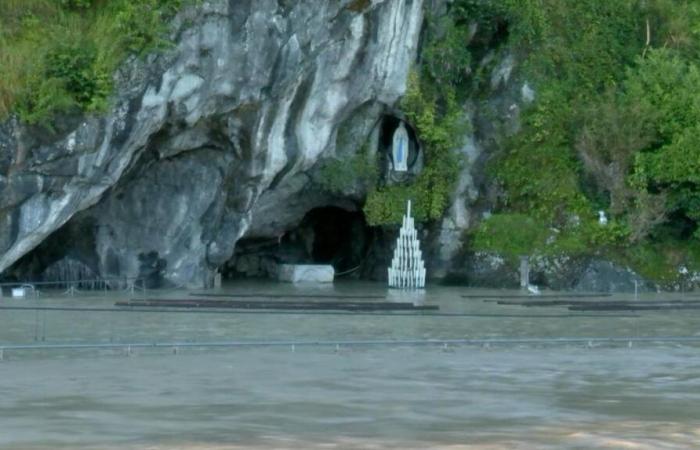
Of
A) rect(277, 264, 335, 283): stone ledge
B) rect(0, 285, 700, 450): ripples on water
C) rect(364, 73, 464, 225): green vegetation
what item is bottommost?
rect(0, 285, 700, 450): ripples on water

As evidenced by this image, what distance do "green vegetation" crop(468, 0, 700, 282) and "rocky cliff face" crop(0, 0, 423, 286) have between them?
13.7 feet

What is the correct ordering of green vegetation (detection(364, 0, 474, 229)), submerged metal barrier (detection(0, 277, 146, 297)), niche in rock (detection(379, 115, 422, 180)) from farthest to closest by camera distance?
1. niche in rock (detection(379, 115, 422, 180))
2. green vegetation (detection(364, 0, 474, 229))
3. submerged metal barrier (detection(0, 277, 146, 297))

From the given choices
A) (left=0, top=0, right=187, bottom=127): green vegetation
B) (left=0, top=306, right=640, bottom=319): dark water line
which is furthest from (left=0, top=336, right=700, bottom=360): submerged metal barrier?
(left=0, top=0, right=187, bottom=127): green vegetation

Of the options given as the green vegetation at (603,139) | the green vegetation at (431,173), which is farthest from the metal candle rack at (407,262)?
the green vegetation at (603,139)

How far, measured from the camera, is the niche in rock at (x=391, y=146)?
1475 inches

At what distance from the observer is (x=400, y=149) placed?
37.5 m

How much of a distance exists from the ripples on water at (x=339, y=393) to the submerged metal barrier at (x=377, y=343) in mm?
124

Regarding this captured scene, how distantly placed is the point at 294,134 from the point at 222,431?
67.7 ft

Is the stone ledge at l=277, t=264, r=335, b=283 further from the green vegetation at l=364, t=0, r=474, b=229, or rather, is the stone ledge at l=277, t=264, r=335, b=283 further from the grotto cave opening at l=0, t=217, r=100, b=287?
the grotto cave opening at l=0, t=217, r=100, b=287

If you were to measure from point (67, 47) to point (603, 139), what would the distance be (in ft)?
47.6

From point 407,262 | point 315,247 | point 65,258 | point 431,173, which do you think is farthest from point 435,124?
point 65,258

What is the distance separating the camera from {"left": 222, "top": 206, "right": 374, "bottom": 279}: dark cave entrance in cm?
4047

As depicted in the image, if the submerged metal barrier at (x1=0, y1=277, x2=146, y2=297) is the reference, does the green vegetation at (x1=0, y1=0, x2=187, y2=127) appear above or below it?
above

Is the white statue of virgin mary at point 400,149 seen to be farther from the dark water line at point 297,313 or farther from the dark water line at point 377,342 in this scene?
the dark water line at point 377,342
